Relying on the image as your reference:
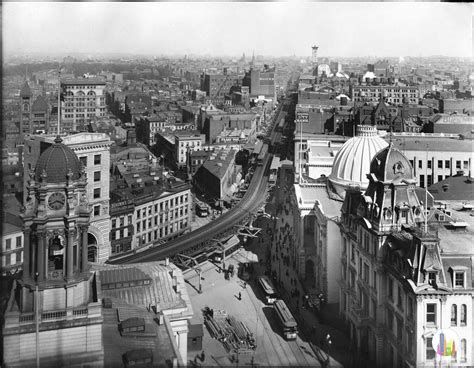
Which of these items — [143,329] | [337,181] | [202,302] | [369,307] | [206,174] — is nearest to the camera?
[143,329]

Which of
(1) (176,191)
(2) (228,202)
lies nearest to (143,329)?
(1) (176,191)

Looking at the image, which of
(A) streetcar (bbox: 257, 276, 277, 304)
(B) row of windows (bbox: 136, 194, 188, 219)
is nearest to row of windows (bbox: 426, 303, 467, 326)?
(A) streetcar (bbox: 257, 276, 277, 304)

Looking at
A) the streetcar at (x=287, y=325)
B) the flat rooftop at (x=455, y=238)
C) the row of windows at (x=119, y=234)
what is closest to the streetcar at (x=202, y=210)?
the row of windows at (x=119, y=234)

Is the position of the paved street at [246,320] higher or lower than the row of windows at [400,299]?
lower

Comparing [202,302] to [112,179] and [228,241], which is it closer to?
[228,241]

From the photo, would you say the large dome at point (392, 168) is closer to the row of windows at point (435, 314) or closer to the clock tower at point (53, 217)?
the row of windows at point (435, 314)

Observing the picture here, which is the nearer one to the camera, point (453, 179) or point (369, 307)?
point (369, 307)

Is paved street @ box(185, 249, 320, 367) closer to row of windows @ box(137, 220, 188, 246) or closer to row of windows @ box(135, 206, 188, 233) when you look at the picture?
row of windows @ box(137, 220, 188, 246)
